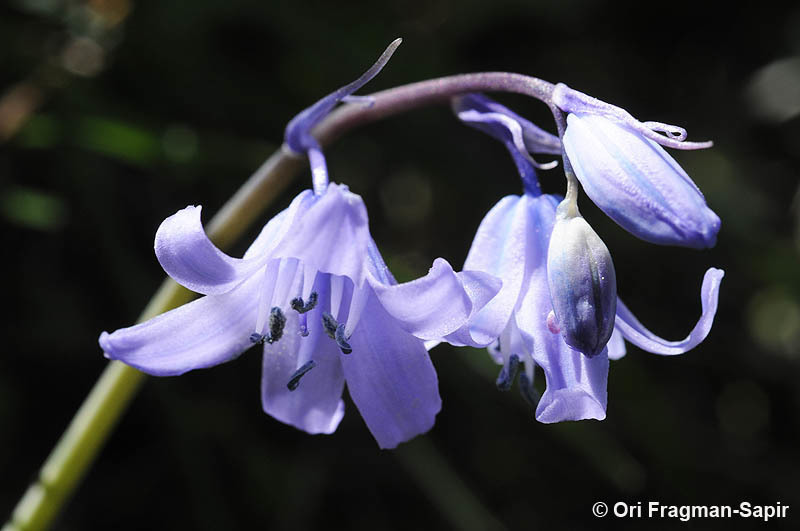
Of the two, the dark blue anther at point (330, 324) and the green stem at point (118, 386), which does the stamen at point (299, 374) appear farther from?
the green stem at point (118, 386)

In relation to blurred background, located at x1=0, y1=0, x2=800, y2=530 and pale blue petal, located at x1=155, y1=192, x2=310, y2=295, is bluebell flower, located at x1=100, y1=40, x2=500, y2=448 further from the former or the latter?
blurred background, located at x1=0, y1=0, x2=800, y2=530

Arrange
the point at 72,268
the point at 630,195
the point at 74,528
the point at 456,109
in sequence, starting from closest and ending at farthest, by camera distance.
Answer: the point at 630,195 < the point at 456,109 < the point at 74,528 < the point at 72,268

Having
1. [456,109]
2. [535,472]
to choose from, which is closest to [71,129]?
[456,109]

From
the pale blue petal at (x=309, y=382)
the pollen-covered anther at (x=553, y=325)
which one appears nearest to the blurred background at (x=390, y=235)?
the pale blue petal at (x=309, y=382)

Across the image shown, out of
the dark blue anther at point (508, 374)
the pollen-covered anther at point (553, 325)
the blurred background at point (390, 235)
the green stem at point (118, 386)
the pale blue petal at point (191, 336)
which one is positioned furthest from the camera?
the blurred background at point (390, 235)

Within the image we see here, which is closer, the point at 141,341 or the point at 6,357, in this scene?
the point at 141,341

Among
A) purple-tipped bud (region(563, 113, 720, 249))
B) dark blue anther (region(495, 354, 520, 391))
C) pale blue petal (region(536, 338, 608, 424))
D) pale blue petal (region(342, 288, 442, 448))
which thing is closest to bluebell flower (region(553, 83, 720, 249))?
purple-tipped bud (region(563, 113, 720, 249))

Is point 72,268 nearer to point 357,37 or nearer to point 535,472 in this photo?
point 357,37

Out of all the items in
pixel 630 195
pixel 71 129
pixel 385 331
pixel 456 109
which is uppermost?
pixel 71 129
